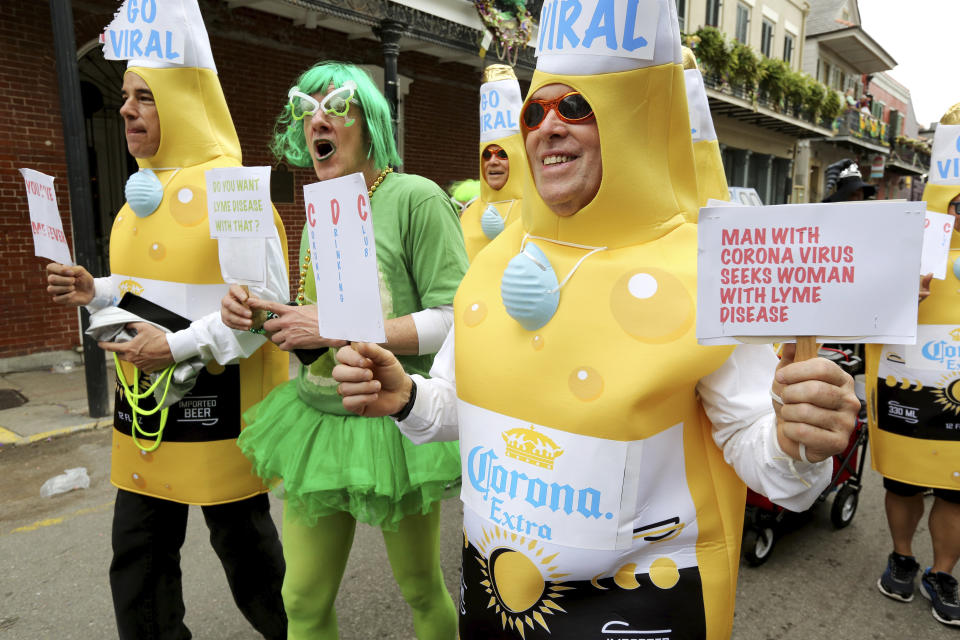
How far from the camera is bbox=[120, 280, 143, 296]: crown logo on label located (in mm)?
2486

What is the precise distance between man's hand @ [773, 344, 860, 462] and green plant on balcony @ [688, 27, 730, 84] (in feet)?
53.4

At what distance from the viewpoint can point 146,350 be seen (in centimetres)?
226

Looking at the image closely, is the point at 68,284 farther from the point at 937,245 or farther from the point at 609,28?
the point at 937,245

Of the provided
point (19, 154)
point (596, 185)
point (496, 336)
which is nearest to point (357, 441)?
point (496, 336)

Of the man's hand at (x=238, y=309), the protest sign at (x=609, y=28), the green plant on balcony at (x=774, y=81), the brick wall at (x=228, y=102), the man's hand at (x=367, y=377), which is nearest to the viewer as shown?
the protest sign at (x=609, y=28)

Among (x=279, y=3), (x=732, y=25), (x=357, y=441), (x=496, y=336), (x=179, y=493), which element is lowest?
(x=179, y=493)

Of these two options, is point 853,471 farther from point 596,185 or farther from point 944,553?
point 596,185

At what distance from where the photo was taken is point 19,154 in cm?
677

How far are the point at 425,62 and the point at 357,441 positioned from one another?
957 centimetres

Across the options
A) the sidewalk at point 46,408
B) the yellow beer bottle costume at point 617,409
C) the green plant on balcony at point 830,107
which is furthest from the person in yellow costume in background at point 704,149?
the green plant on balcony at point 830,107

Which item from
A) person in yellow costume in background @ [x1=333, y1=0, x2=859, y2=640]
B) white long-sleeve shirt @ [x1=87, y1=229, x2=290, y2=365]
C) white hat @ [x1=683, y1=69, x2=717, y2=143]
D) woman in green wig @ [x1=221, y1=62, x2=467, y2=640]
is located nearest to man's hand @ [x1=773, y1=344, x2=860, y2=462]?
person in yellow costume in background @ [x1=333, y1=0, x2=859, y2=640]

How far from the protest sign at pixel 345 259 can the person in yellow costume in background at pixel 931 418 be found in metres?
2.89

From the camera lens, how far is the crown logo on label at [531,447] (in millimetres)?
1405

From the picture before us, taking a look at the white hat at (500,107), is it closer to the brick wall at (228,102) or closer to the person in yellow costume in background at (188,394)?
the person in yellow costume in background at (188,394)
